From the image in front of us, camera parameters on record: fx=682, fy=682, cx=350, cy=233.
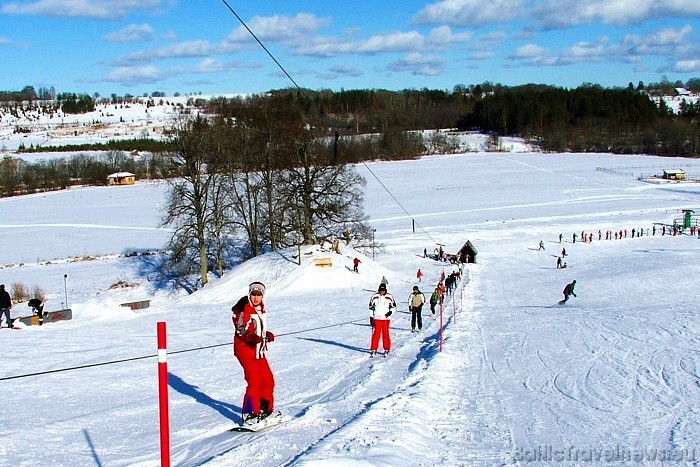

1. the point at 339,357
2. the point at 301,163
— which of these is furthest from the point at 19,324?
the point at 301,163

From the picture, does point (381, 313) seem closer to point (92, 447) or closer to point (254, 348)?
point (254, 348)

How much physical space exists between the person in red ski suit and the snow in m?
0.32

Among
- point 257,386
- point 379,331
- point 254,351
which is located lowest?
point 379,331

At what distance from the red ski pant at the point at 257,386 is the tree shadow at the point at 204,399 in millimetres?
853

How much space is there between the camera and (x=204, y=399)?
1055cm

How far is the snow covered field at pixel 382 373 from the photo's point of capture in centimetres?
778

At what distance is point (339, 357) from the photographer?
14672mm

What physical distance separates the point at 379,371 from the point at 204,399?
3.37 metres

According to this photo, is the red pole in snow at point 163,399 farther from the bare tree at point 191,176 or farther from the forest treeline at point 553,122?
the forest treeline at point 553,122

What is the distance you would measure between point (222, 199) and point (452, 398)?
35776 mm

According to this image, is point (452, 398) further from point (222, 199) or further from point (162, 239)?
point (162, 239)

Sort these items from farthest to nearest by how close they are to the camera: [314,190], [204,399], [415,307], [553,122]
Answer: [553,122]
[314,190]
[415,307]
[204,399]

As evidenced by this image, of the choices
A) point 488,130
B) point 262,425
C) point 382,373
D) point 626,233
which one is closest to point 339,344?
point 382,373

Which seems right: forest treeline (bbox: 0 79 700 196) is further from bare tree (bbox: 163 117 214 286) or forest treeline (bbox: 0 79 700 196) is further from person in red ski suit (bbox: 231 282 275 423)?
person in red ski suit (bbox: 231 282 275 423)
